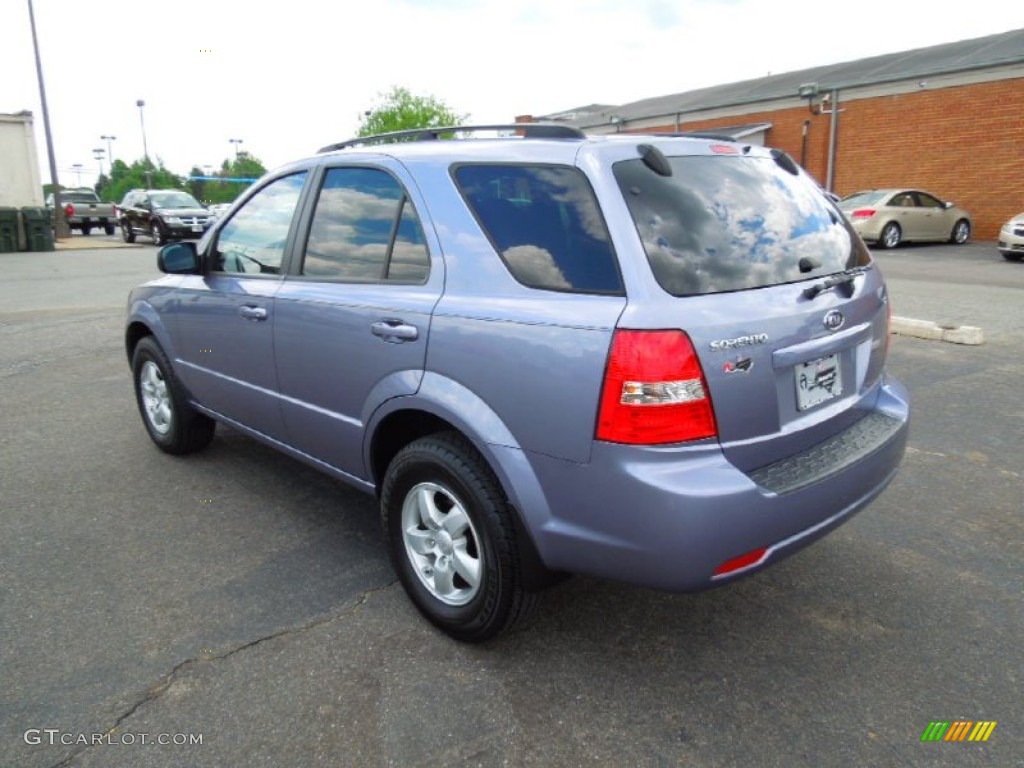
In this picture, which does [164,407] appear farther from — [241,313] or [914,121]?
[914,121]

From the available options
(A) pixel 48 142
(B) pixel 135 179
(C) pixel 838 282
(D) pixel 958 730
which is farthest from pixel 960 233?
(B) pixel 135 179

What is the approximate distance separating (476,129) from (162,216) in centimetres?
2382

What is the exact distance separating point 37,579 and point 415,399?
194 cm

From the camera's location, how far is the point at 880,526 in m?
3.71

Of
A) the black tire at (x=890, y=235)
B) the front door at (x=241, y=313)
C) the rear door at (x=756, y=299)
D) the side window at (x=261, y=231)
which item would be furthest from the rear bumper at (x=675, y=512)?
the black tire at (x=890, y=235)

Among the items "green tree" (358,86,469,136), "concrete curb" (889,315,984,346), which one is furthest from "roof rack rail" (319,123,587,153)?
"green tree" (358,86,469,136)

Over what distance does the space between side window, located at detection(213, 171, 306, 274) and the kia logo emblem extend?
2398 mm

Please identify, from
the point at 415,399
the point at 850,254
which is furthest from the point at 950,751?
the point at 415,399

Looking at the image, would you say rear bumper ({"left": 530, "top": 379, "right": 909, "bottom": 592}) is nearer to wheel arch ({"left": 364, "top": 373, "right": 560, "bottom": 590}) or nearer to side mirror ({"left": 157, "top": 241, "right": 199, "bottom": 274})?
wheel arch ({"left": 364, "top": 373, "right": 560, "bottom": 590})

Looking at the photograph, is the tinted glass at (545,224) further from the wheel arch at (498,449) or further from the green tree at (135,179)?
the green tree at (135,179)

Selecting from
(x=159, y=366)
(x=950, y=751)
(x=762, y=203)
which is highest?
(x=762, y=203)

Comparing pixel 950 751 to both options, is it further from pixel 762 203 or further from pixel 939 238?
pixel 939 238

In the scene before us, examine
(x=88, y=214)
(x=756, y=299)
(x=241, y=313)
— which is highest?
(x=88, y=214)

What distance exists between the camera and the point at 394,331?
286cm
